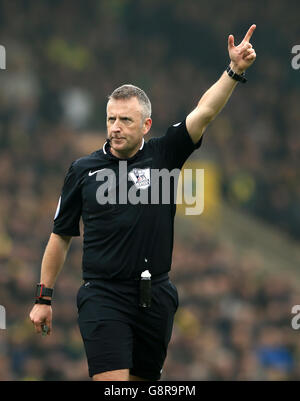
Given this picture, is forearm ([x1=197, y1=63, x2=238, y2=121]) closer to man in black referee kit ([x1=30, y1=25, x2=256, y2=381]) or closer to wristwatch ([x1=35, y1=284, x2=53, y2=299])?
man in black referee kit ([x1=30, y1=25, x2=256, y2=381])

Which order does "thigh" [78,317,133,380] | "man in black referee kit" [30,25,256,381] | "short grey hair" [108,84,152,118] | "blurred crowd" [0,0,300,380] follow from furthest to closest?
"blurred crowd" [0,0,300,380] → "short grey hair" [108,84,152,118] → "man in black referee kit" [30,25,256,381] → "thigh" [78,317,133,380]

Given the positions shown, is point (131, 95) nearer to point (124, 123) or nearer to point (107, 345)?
point (124, 123)

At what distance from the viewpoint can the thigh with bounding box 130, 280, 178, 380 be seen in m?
5.05

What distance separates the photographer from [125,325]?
4957 mm

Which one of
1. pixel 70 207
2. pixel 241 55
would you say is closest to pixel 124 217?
pixel 70 207

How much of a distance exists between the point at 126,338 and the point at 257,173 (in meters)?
10.3

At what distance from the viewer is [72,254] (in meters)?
11.9

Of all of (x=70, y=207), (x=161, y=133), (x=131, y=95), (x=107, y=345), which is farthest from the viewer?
(x=161, y=133)

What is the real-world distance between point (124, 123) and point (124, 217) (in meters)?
0.55

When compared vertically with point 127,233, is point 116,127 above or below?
above

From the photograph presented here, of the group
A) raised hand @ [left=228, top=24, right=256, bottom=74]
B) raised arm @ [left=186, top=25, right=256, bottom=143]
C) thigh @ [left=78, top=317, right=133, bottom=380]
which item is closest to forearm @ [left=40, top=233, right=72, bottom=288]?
thigh @ [left=78, top=317, right=133, bottom=380]

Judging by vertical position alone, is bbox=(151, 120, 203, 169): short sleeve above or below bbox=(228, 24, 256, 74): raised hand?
below
